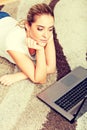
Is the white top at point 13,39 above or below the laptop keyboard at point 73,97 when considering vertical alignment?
above

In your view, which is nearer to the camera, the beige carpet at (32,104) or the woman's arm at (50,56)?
the beige carpet at (32,104)

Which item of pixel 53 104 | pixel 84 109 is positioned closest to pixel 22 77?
pixel 53 104

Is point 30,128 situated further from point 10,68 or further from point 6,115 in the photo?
point 10,68

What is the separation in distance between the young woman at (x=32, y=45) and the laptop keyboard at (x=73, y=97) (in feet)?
0.54

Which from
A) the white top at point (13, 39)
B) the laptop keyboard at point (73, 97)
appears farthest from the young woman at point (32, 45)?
the laptop keyboard at point (73, 97)

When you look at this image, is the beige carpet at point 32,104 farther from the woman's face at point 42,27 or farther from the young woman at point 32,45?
the woman's face at point 42,27

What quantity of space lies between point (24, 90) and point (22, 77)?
0.08 m

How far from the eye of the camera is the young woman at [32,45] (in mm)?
1466

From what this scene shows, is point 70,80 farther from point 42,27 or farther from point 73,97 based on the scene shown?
point 42,27

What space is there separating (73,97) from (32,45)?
0.32 m

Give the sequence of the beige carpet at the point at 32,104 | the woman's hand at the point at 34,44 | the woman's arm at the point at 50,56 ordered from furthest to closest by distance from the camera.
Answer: the woman's arm at the point at 50,56 → the woman's hand at the point at 34,44 → the beige carpet at the point at 32,104

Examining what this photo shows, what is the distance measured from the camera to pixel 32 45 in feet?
4.98

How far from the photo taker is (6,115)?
1.44 metres

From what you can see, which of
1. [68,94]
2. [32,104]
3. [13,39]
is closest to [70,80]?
[68,94]
